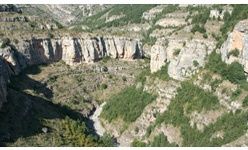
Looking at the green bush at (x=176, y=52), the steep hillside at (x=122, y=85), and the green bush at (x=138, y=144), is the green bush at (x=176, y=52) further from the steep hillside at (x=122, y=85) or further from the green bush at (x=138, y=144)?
the green bush at (x=138, y=144)

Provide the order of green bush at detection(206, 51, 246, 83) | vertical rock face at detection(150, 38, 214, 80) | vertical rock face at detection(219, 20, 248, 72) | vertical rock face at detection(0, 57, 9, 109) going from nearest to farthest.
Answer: vertical rock face at detection(219, 20, 248, 72) < green bush at detection(206, 51, 246, 83) < vertical rock face at detection(0, 57, 9, 109) < vertical rock face at detection(150, 38, 214, 80)

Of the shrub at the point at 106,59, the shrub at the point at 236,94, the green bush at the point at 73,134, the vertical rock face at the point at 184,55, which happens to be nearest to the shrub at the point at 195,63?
the vertical rock face at the point at 184,55

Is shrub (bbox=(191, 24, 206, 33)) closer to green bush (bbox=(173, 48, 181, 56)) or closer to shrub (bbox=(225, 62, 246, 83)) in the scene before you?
green bush (bbox=(173, 48, 181, 56))

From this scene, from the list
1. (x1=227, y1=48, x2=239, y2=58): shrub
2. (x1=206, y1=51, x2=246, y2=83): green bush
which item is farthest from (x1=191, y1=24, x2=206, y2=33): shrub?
(x1=227, y1=48, x2=239, y2=58): shrub

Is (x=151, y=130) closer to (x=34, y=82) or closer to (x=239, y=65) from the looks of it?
(x=239, y=65)

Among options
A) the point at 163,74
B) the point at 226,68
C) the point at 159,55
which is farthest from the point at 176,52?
the point at 226,68

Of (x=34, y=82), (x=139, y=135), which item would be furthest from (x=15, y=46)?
(x=139, y=135)
